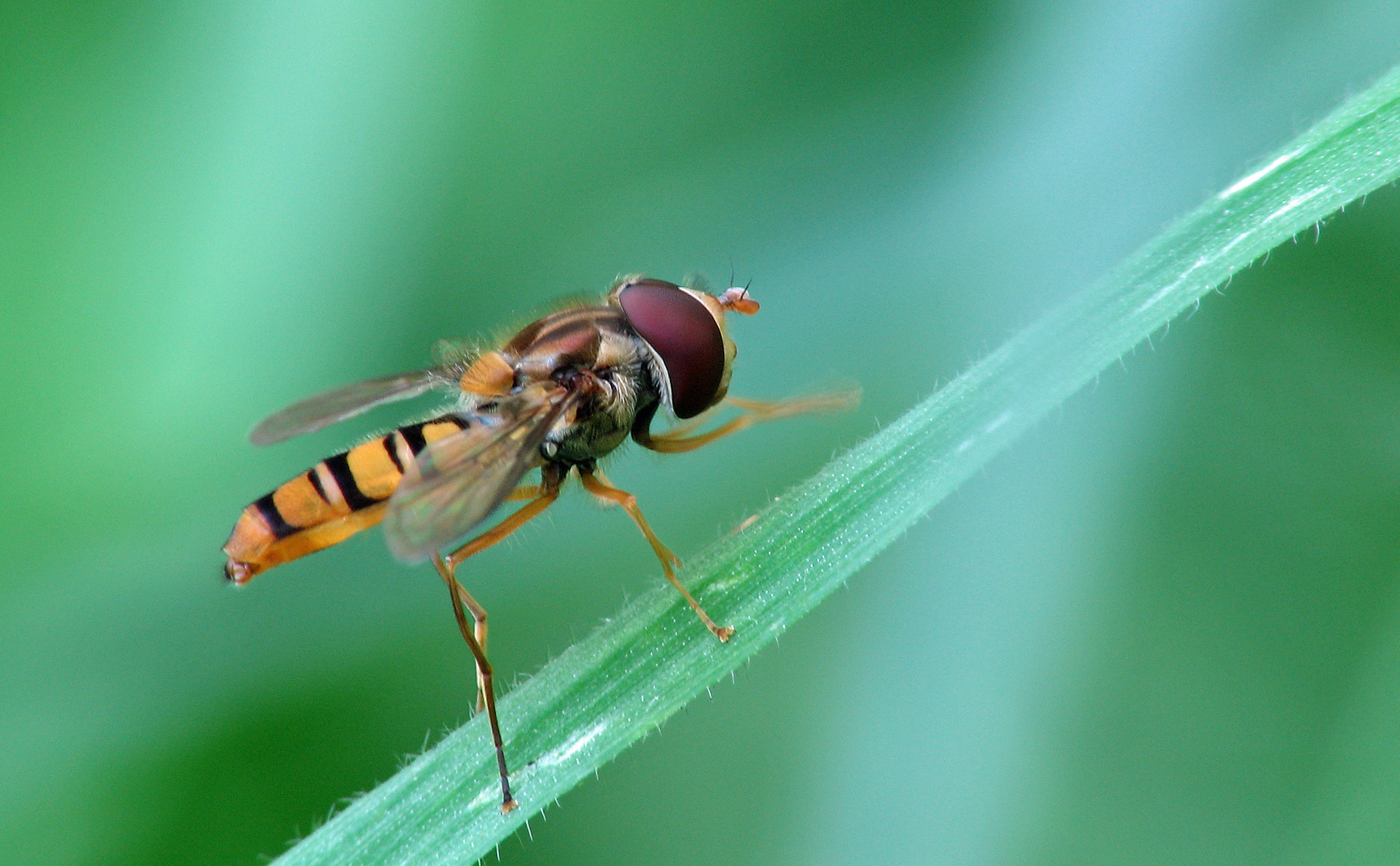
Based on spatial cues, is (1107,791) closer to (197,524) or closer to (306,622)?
(306,622)

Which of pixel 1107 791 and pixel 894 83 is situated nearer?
pixel 1107 791

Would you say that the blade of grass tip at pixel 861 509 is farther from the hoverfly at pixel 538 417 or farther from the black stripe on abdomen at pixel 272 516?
the black stripe on abdomen at pixel 272 516

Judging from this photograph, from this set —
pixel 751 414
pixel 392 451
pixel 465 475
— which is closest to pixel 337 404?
pixel 392 451

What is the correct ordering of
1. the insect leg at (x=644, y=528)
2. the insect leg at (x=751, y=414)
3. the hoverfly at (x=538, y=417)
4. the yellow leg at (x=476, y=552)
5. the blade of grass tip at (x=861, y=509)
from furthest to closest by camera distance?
the insect leg at (x=751, y=414) → the hoverfly at (x=538, y=417) → the yellow leg at (x=476, y=552) → the insect leg at (x=644, y=528) → the blade of grass tip at (x=861, y=509)

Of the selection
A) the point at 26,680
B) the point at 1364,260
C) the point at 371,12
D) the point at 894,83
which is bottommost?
the point at 1364,260

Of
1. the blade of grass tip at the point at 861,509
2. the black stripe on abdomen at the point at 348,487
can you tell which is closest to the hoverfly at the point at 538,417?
the black stripe on abdomen at the point at 348,487

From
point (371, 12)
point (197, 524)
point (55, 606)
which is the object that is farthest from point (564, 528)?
point (371, 12)

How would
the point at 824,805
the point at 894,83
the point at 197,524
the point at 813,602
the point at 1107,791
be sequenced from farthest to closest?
the point at 894,83, the point at 197,524, the point at 824,805, the point at 1107,791, the point at 813,602
